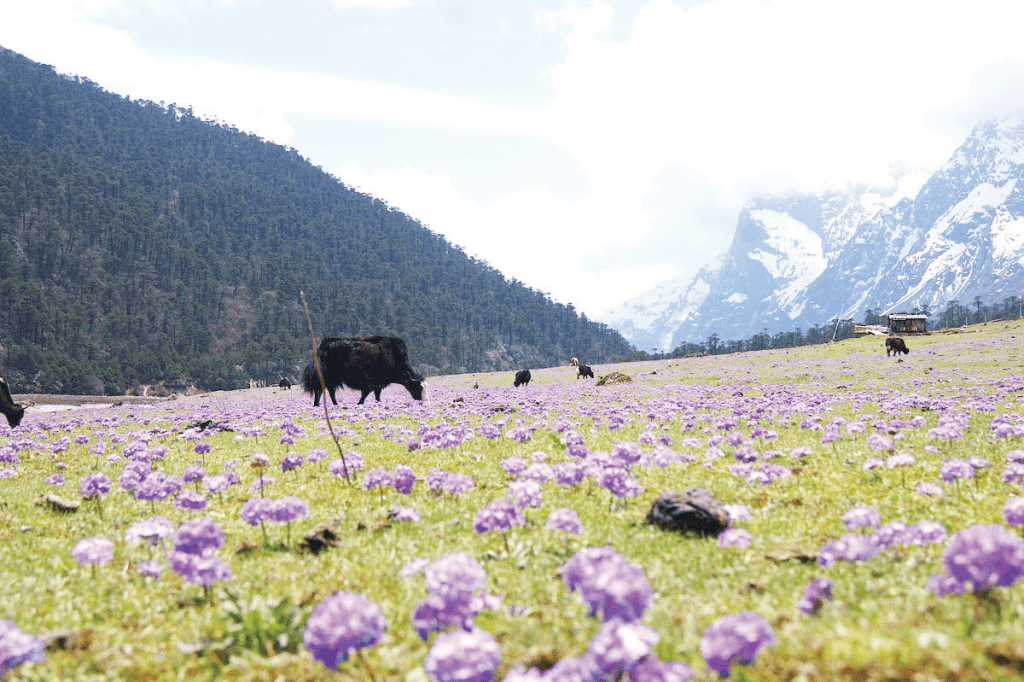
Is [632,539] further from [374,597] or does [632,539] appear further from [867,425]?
[867,425]

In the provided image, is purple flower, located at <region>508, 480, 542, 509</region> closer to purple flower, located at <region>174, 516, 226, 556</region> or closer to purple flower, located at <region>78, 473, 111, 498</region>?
purple flower, located at <region>174, 516, 226, 556</region>

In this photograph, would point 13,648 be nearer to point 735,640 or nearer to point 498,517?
point 498,517

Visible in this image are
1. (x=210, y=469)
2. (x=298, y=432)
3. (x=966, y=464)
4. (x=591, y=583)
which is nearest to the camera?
(x=591, y=583)

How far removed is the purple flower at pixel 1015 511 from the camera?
15.4 feet

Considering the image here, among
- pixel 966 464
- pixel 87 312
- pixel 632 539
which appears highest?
pixel 87 312

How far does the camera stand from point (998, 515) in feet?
23.2

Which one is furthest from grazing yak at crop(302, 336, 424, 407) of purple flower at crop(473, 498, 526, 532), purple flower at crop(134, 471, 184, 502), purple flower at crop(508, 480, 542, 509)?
purple flower at crop(473, 498, 526, 532)

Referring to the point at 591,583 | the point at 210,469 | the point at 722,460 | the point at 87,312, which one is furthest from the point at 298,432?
the point at 87,312

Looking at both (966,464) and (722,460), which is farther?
(722,460)

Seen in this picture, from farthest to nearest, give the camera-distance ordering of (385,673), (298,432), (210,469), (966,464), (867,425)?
1. (298,432)
2. (867,425)
3. (210,469)
4. (966,464)
5. (385,673)

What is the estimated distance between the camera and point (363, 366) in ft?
92.9

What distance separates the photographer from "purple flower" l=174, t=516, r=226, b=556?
4.84 m

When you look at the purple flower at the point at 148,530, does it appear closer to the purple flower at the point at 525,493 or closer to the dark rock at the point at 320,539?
the dark rock at the point at 320,539

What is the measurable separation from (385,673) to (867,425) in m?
13.9
